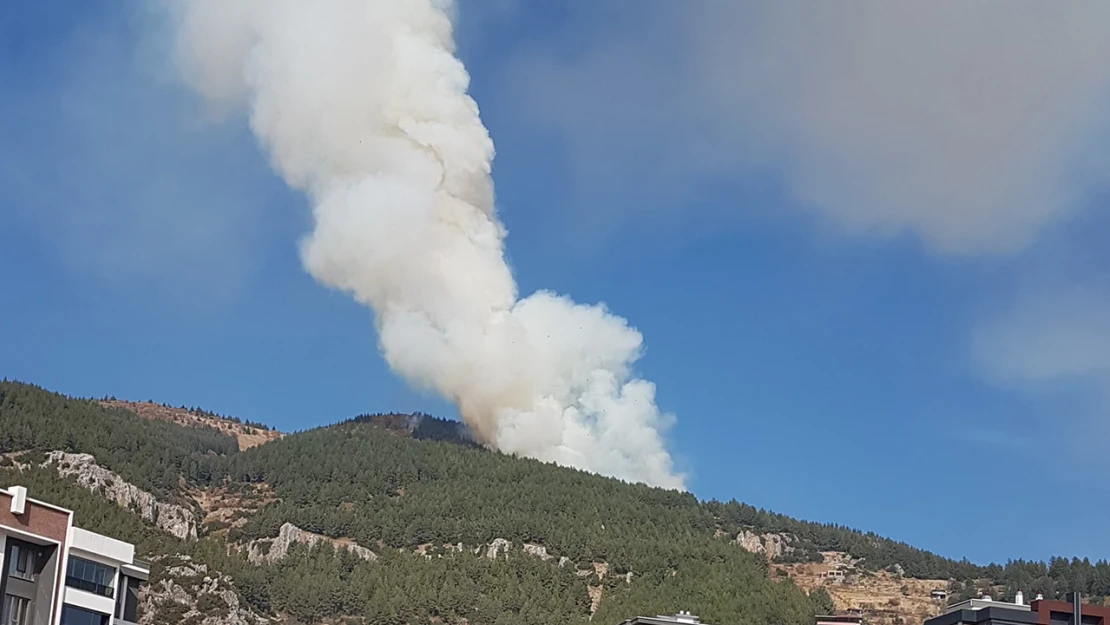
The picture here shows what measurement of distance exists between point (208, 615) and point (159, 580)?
27.9ft

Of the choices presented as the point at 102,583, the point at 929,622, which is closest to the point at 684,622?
the point at 929,622

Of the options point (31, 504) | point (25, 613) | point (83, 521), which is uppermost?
point (83, 521)

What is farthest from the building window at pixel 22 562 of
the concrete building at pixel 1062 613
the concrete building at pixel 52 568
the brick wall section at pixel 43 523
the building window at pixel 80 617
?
the concrete building at pixel 1062 613

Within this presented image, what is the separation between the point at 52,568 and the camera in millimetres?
76312

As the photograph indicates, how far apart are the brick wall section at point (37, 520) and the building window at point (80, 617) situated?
3.41 metres

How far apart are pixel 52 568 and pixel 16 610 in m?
2.57

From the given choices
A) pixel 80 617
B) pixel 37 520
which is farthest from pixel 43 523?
pixel 80 617

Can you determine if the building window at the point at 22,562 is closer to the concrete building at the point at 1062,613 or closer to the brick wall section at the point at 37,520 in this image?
the brick wall section at the point at 37,520

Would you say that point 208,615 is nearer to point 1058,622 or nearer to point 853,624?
point 853,624

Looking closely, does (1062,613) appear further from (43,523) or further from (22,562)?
(22,562)

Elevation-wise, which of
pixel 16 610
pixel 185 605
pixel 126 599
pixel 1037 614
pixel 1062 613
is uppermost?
pixel 185 605

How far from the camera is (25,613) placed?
247 ft

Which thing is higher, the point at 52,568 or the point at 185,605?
the point at 185,605

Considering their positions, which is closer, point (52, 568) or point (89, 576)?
point (52, 568)
